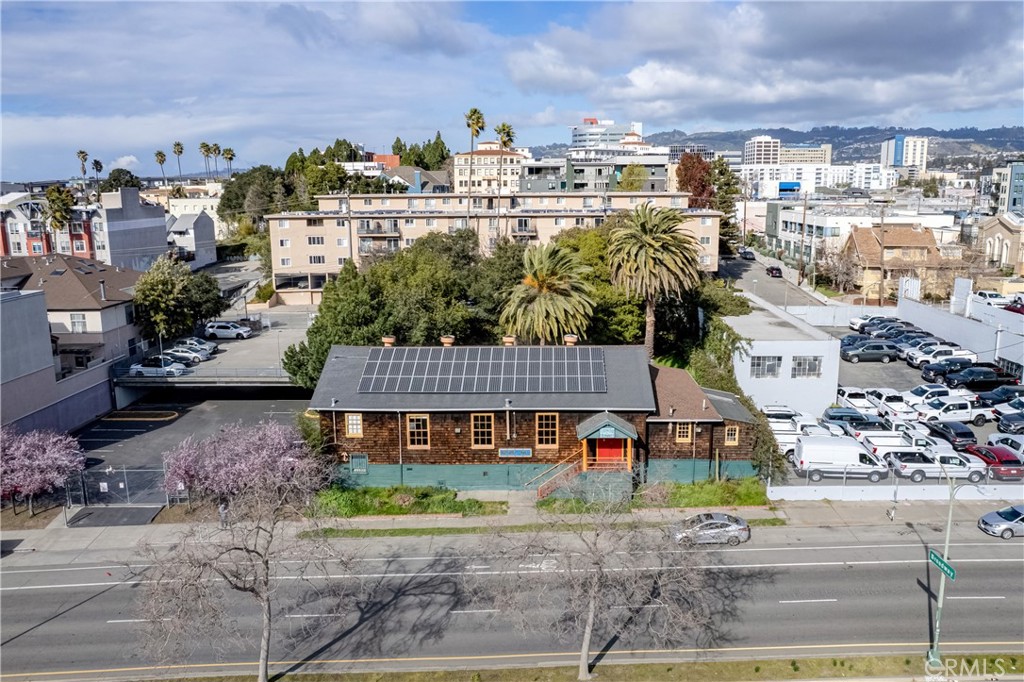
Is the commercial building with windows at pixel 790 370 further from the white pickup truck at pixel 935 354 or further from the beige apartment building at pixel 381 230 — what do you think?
the beige apartment building at pixel 381 230

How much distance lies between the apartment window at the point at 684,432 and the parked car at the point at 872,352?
27.9m

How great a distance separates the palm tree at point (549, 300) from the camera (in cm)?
4538

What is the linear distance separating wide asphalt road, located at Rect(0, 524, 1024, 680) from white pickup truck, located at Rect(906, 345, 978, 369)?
2651 centimetres

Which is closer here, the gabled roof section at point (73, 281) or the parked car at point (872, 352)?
the gabled roof section at point (73, 281)

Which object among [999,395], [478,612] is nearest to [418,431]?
[478,612]

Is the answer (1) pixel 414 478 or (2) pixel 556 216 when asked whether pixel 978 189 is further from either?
(1) pixel 414 478

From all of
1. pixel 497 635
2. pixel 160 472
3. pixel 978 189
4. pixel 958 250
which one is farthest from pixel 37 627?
pixel 978 189

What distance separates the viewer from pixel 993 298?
6662 cm

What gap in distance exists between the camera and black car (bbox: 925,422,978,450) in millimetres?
40594

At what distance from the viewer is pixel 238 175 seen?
Result: 137 metres

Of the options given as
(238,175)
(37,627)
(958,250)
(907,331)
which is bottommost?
(37,627)

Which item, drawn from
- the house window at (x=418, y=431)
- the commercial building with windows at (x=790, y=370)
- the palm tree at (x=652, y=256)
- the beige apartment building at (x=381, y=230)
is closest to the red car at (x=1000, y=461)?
the commercial building with windows at (x=790, y=370)

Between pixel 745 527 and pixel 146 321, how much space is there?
164 feet

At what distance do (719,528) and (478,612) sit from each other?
11.2 meters
